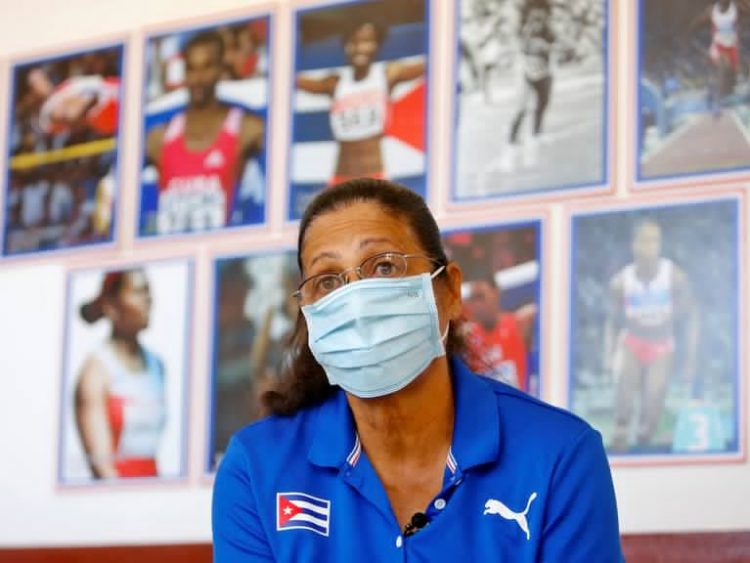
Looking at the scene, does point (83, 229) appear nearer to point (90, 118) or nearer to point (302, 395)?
point (90, 118)

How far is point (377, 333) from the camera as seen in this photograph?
2.18 meters

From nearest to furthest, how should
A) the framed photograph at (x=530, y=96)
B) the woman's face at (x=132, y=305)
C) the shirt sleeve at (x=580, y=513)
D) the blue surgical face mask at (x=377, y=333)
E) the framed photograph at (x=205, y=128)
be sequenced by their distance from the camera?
the shirt sleeve at (x=580, y=513) → the blue surgical face mask at (x=377, y=333) → the framed photograph at (x=530, y=96) → the framed photograph at (x=205, y=128) → the woman's face at (x=132, y=305)

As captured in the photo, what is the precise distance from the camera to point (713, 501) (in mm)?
2885

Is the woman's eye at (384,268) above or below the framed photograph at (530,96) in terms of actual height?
below

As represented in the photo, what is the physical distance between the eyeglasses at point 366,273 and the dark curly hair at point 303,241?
68 mm

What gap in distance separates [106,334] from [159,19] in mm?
901

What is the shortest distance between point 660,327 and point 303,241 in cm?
106

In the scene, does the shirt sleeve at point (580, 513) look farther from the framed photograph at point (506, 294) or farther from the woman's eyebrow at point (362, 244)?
the framed photograph at point (506, 294)

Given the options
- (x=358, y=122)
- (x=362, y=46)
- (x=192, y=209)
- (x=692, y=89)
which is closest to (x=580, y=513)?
(x=692, y=89)

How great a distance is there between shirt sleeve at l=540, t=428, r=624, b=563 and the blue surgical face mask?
0.28 metres

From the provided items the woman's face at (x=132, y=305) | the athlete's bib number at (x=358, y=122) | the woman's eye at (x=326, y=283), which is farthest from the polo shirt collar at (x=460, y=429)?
the woman's face at (x=132, y=305)

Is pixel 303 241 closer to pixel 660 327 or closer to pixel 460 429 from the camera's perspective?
pixel 460 429

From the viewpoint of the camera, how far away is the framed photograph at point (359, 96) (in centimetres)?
343

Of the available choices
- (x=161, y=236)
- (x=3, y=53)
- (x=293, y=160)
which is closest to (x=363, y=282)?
(x=293, y=160)
